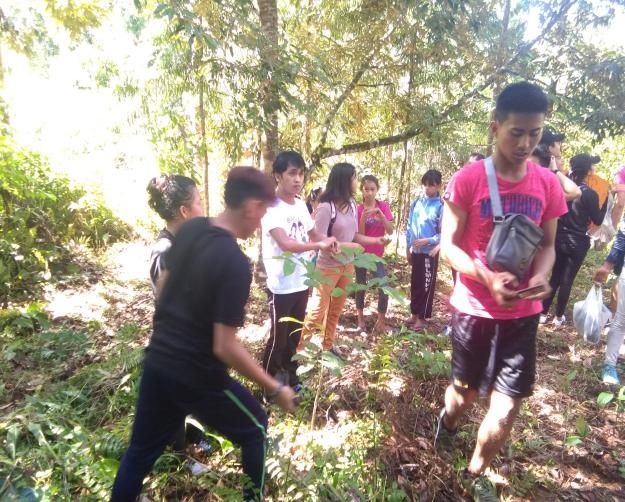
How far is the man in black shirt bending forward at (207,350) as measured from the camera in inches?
58.8

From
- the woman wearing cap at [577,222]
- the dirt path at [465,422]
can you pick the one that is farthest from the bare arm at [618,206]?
the dirt path at [465,422]

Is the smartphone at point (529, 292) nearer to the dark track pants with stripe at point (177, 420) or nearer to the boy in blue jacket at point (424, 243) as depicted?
the dark track pants with stripe at point (177, 420)

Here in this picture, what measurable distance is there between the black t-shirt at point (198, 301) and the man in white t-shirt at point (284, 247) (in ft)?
3.75

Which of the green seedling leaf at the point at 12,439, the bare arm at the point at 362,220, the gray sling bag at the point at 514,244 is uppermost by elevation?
the gray sling bag at the point at 514,244

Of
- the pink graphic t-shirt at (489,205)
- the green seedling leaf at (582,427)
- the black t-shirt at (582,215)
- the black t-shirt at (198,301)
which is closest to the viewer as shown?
the black t-shirt at (198,301)

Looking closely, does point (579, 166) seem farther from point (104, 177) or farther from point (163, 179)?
point (104, 177)

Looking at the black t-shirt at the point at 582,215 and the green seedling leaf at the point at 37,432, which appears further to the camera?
the black t-shirt at the point at 582,215

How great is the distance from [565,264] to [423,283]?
1618 millimetres

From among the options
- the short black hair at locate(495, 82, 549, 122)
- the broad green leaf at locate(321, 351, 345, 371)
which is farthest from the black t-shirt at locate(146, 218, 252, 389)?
the short black hair at locate(495, 82, 549, 122)

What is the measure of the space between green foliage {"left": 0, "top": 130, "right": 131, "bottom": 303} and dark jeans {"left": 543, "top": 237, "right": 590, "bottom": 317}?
625 cm

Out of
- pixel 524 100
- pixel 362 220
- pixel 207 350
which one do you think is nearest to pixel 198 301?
pixel 207 350

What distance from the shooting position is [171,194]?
7.75 feet

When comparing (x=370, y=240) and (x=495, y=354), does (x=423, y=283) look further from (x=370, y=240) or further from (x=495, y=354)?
(x=495, y=354)

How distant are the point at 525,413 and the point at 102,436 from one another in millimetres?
2852
